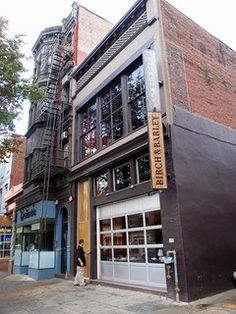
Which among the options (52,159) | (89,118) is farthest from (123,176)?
(52,159)

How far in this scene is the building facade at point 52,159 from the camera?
55.3 feet

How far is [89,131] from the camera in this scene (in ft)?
53.2

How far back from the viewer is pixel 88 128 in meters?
16.6

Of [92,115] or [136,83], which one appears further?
[92,115]

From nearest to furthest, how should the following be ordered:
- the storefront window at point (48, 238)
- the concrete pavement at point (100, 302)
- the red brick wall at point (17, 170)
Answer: the concrete pavement at point (100, 302) → the storefront window at point (48, 238) → the red brick wall at point (17, 170)

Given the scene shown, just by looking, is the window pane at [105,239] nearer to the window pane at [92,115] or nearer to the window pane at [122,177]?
the window pane at [122,177]

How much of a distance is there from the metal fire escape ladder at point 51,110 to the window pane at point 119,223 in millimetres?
5702

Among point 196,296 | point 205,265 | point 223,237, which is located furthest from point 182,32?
point 196,296

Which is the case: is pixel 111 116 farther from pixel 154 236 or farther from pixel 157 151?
pixel 154 236

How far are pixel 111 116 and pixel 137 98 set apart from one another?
201 cm

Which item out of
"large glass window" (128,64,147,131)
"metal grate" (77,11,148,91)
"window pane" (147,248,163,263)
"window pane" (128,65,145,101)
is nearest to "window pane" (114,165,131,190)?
"large glass window" (128,64,147,131)

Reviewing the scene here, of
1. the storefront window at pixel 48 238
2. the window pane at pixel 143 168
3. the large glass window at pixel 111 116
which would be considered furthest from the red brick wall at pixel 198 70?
the storefront window at pixel 48 238

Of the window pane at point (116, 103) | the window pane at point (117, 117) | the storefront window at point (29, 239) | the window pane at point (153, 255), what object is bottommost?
the window pane at point (153, 255)

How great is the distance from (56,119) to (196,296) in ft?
43.3
